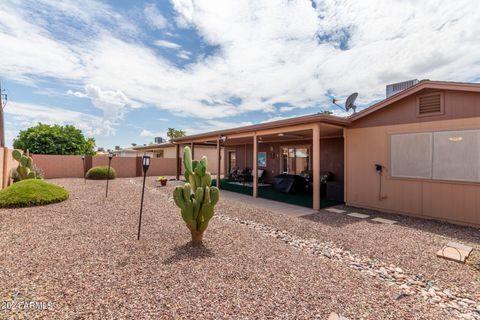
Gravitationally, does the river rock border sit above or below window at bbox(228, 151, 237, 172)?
below

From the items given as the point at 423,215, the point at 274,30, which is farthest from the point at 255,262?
the point at 274,30

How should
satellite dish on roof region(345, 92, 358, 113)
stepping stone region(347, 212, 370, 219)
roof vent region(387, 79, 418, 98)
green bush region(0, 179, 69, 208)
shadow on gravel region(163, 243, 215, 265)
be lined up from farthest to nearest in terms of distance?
satellite dish on roof region(345, 92, 358, 113) → roof vent region(387, 79, 418, 98) → green bush region(0, 179, 69, 208) → stepping stone region(347, 212, 370, 219) → shadow on gravel region(163, 243, 215, 265)

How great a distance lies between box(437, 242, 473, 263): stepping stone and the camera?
3.46 m

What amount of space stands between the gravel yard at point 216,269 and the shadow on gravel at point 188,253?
0.05ft

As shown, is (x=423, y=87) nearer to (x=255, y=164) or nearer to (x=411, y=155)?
(x=411, y=155)

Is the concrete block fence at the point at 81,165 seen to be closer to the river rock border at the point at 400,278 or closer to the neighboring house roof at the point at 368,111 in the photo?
the neighboring house roof at the point at 368,111

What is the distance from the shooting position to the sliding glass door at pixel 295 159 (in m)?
11.8

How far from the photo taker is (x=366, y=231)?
4793mm

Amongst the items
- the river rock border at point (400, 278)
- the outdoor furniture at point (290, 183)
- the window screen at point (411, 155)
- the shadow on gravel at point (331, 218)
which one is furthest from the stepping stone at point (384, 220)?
the outdoor furniture at point (290, 183)

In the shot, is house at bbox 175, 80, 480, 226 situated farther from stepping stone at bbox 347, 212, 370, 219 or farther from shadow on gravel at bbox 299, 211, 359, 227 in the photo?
stepping stone at bbox 347, 212, 370, 219

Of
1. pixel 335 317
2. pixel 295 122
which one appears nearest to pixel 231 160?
pixel 295 122

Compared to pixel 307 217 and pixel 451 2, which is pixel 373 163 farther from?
→ pixel 451 2

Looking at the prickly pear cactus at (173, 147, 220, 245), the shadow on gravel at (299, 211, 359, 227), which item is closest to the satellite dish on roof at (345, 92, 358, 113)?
the shadow on gravel at (299, 211, 359, 227)

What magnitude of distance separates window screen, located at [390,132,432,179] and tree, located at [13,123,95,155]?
2245 cm
